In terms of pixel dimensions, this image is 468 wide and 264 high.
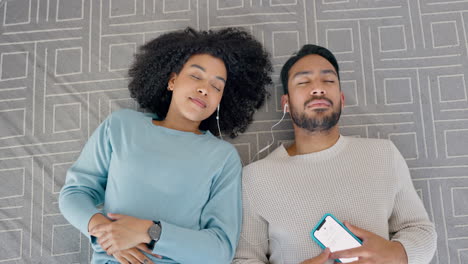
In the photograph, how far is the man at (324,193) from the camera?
1.41m

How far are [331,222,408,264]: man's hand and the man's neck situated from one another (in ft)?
1.15

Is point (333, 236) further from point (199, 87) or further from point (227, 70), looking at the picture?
point (227, 70)

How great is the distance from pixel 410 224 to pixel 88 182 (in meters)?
1.18

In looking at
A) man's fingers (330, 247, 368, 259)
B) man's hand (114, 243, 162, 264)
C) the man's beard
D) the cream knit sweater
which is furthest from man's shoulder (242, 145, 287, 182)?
man's hand (114, 243, 162, 264)

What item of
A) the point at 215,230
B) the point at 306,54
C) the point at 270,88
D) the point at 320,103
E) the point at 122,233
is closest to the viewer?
the point at 122,233

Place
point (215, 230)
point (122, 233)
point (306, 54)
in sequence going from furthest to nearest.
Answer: point (306, 54) < point (215, 230) < point (122, 233)

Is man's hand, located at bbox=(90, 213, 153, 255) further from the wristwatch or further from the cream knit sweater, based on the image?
the cream knit sweater

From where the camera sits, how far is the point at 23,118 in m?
1.79

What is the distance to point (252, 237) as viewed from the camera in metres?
1.52

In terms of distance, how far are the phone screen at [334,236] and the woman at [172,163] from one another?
306 millimetres

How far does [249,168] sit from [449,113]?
0.90 meters

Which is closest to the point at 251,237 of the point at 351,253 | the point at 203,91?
the point at 351,253

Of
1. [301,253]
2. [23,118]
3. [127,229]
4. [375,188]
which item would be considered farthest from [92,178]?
[375,188]

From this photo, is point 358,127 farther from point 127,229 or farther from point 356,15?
point 127,229
